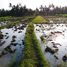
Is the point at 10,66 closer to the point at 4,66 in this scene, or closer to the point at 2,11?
the point at 4,66

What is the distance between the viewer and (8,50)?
22031 mm

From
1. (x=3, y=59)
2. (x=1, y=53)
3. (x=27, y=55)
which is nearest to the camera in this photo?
(x=27, y=55)

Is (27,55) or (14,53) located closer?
(27,55)

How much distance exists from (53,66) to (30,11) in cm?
8504

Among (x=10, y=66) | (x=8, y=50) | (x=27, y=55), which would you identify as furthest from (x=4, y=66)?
(x=8, y=50)

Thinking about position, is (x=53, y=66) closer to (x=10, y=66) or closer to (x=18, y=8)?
(x=10, y=66)

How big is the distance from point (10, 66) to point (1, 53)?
483cm

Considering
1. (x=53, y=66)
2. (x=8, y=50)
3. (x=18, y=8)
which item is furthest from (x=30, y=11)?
(x=53, y=66)

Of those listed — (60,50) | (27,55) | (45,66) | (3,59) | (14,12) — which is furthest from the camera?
(14,12)

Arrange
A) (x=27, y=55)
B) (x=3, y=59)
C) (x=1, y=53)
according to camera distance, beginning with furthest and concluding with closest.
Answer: (x=1, y=53) → (x=3, y=59) → (x=27, y=55)

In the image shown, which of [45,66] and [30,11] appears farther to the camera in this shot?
[30,11]

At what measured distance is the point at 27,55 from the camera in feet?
56.3

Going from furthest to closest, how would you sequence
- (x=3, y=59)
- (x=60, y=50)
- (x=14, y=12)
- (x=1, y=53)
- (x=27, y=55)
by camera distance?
(x=14, y=12) → (x=60, y=50) → (x=1, y=53) → (x=3, y=59) → (x=27, y=55)

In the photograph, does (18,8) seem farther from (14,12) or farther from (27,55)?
(27,55)
